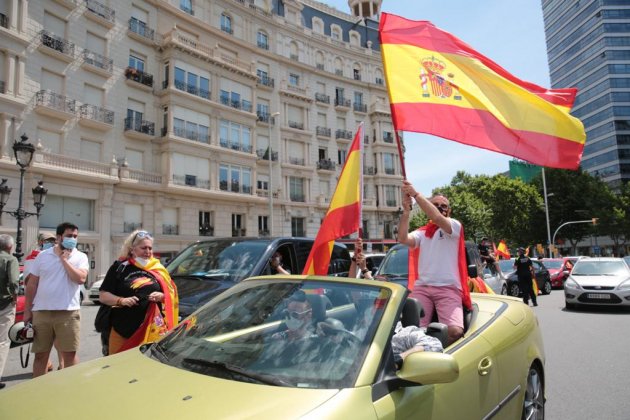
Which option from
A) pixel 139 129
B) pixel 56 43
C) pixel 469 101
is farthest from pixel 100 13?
pixel 469 101

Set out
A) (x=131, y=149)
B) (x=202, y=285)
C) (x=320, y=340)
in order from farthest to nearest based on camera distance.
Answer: (x=131, y=149), (x=202, y=285), (x=320, y=340)

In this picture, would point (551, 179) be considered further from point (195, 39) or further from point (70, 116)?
point (70, 116)

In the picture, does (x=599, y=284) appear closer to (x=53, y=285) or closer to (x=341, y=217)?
(x=341, y=217)

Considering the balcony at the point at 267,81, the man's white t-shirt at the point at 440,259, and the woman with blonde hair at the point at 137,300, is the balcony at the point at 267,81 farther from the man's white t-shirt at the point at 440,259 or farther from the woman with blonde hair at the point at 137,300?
the man's white t-shirt at the point at 440,259

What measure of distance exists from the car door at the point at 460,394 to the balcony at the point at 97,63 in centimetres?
2704

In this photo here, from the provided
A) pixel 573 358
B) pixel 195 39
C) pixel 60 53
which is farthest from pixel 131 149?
pixel 573 358

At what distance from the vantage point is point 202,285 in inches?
206

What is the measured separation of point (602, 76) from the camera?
Result: 76000 millimetres

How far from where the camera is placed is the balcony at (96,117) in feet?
77.5

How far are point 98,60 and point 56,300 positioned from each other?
24835 millimetres

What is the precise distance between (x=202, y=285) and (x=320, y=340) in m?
3.28

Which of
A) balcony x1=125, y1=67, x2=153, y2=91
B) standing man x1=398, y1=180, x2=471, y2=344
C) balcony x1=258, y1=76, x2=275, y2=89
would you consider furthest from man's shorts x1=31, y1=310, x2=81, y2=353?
balcony x1=258, y1=76, x2=275, y2=89

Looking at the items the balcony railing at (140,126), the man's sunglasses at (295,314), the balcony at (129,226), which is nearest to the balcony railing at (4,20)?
the balcony railing at (140,126)

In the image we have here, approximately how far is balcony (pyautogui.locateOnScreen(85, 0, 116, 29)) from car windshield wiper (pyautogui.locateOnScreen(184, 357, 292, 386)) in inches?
1107
